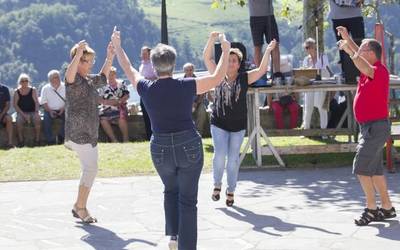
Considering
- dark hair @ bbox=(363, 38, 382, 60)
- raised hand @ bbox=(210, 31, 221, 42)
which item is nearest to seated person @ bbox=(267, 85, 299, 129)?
dark hair @ bbox=(363, 38, 382, 60)

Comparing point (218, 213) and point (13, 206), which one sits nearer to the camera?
point (218, 213)

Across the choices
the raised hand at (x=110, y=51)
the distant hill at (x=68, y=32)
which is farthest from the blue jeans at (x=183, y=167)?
the distant hill at (x=68, y=32)

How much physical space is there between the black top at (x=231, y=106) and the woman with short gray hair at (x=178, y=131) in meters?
2.53

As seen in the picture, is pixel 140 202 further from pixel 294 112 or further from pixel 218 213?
pixel 294 112

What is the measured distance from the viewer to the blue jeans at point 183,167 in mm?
6727

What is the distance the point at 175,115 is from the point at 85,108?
2.16 metres

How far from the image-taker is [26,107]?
16.8 meters

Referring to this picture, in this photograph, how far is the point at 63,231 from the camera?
335 inches

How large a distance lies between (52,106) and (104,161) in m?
3.74

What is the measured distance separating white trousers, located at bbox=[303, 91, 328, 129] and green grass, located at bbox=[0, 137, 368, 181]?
1.43 feet

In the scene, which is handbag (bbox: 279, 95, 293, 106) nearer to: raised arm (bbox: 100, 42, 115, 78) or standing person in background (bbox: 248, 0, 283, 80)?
standing person in background (bbox: 248, 0, 283, 80)

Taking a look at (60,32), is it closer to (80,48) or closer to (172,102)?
(80,48)

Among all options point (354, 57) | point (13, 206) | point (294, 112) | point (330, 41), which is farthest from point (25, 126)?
point (330, 41)

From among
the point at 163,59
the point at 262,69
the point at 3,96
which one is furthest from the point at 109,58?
the point at 3,96
